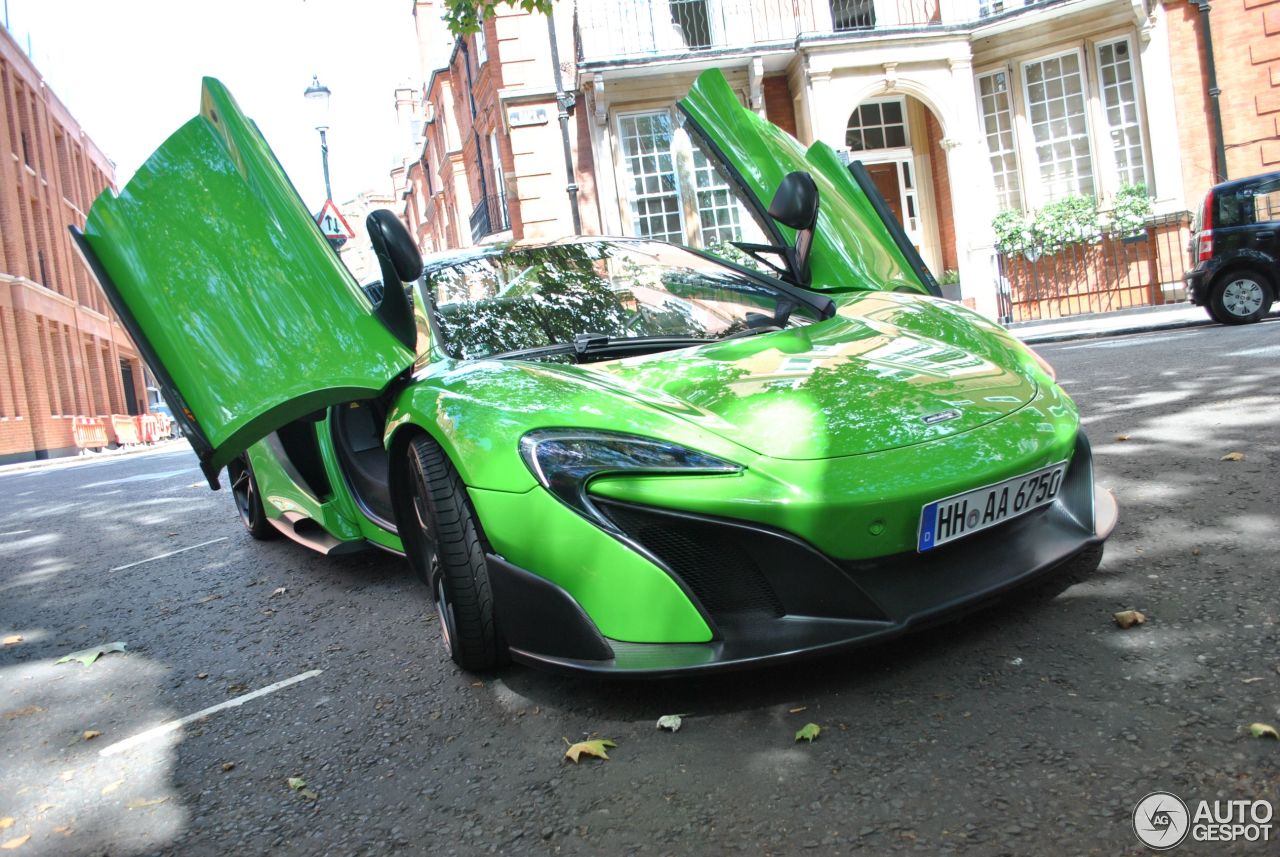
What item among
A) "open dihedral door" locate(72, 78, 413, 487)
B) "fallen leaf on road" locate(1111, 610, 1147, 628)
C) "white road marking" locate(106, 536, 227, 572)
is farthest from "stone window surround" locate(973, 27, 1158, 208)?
"open dihedral door" locate(72, 78, 413, 487)

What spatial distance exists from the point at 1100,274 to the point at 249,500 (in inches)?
636

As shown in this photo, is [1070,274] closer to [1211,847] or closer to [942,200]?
[942,200]

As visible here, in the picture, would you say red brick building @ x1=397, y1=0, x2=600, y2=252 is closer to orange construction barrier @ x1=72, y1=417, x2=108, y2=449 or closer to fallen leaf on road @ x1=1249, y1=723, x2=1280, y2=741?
orange construction barrier @ x1=72, y1=417, x2=108, y2=449

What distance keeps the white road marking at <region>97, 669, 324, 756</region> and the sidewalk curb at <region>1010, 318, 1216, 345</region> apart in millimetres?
11656

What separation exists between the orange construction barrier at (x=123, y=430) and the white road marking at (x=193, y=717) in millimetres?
30358

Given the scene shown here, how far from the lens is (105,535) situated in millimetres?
7078

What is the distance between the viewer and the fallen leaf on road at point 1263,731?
1949mm

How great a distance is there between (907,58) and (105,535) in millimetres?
16466

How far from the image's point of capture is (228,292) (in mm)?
3299

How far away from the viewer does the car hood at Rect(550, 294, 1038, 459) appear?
8.30 ft

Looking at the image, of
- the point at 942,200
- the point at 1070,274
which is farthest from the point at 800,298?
the point at 942,200

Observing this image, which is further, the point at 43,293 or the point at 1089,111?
the point at 43,293

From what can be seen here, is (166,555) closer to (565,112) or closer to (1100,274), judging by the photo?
(565,112)

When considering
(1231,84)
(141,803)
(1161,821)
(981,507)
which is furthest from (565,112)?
(1161,821)
